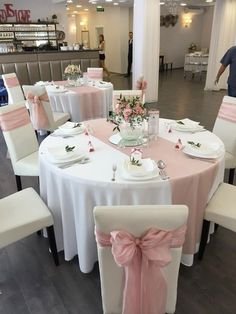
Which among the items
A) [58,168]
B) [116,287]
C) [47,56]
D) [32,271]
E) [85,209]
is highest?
[47,56]

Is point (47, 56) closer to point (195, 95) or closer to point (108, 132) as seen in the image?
point (195, 95)

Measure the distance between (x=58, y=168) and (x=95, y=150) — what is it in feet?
1.26

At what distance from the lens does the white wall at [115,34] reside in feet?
38.2

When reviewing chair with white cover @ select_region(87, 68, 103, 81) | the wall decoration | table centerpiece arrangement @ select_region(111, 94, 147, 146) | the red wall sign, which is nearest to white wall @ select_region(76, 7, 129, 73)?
the wall decoration

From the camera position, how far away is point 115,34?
474 inches

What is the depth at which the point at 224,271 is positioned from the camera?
209 cm

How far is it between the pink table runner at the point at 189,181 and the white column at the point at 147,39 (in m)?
4.66

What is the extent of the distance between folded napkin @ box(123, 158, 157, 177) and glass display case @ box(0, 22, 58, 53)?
9051 millimetres

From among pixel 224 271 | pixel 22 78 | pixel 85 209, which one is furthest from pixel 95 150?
pixel 22 78

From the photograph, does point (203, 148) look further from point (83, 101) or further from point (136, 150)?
point (83, 101)
